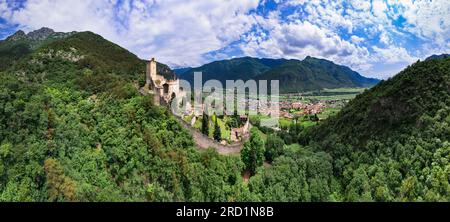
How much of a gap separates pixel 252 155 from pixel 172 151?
236 inches

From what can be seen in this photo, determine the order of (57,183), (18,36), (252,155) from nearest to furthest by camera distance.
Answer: (57,183) < (252,155) < (18,36)

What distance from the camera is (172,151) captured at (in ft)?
73.4

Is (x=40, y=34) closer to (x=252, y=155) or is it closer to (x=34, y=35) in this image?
(x=34, y=35)

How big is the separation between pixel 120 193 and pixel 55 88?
12.9m

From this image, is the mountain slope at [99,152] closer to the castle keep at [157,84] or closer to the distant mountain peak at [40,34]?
the castle keep at [157,84]

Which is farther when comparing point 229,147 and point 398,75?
point 398,75

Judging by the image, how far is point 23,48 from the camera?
5875 cm

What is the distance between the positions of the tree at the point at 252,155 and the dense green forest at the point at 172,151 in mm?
68

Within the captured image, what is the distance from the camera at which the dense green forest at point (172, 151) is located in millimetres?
20953

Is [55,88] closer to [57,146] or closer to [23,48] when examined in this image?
[57,146]

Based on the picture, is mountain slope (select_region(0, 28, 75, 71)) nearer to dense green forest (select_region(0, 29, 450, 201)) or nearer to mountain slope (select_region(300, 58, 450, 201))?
dense green forest (select_region(0, 29, 450, 201))

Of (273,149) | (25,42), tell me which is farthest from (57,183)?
(25,42)

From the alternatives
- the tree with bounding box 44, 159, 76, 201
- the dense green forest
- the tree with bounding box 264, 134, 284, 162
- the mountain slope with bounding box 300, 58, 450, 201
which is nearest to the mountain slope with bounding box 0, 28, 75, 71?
the dense green forest
